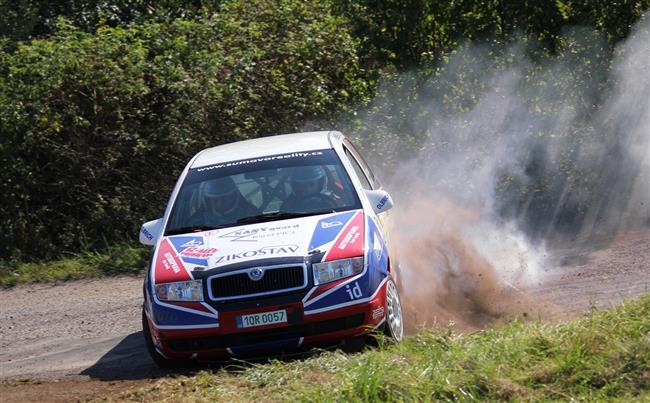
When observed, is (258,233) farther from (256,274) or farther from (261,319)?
(261,319)

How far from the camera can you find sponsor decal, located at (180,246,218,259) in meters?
7.70

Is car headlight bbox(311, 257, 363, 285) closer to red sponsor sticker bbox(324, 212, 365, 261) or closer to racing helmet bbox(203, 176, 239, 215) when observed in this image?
red sponsor sticker bbox(324, 212, 365, 261)

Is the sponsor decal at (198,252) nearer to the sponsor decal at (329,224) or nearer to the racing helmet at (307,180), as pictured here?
the sponsor decal at (329,224)

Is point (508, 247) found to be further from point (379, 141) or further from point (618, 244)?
point (379, 141)

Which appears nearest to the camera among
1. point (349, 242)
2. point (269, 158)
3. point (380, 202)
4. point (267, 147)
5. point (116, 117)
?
point (349, 242)

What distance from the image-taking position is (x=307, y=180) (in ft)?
28.5

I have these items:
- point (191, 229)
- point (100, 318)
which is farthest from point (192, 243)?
point (100, 318)

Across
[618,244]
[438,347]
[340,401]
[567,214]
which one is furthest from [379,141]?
[340,401]

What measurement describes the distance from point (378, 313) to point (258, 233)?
1.17m

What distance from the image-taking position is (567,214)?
525 inches

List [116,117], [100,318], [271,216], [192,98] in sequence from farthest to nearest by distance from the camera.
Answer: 1. [192,98]
2. [116,117]
3. [100,318]
4. [271,216]

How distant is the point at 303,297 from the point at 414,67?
8.74 m

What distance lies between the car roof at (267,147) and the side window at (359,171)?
0.16 m

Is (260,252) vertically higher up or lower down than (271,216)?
lower down
